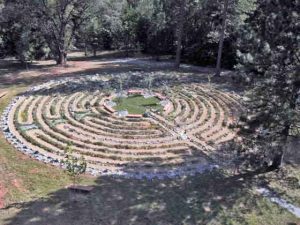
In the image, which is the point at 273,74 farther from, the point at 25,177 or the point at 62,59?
the point at 62,59

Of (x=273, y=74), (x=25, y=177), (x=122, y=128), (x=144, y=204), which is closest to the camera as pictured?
(x=144, y=204)

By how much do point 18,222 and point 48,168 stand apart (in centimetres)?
426

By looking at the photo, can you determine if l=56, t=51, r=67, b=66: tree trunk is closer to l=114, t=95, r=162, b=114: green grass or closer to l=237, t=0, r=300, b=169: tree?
l=114, t=95, r=162, b=114: green grass

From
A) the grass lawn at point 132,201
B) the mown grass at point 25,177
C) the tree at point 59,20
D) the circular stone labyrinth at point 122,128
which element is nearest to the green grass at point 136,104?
the circular stone labyrinth at point 122,128

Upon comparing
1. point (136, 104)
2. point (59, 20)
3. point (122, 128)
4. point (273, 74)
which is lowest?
point (122, 128)

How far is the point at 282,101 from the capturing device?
15.7 metres

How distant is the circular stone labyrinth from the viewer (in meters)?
18.7

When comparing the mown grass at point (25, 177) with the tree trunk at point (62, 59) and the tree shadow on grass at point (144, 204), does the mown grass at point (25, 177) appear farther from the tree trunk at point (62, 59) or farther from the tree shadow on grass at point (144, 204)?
the tree trunk at point (62, 59)

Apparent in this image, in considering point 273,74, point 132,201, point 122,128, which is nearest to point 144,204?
point 132,201

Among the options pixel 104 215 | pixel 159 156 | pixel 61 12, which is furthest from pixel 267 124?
pixel 61 12

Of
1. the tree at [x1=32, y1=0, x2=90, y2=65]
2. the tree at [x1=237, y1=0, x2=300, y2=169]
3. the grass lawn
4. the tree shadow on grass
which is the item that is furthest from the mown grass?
the tree at [x1=32, y1=0, x2=90, y2=65]

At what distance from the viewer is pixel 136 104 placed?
83.7ft

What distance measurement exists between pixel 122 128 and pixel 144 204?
23.9 feet

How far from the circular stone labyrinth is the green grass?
31 cm
